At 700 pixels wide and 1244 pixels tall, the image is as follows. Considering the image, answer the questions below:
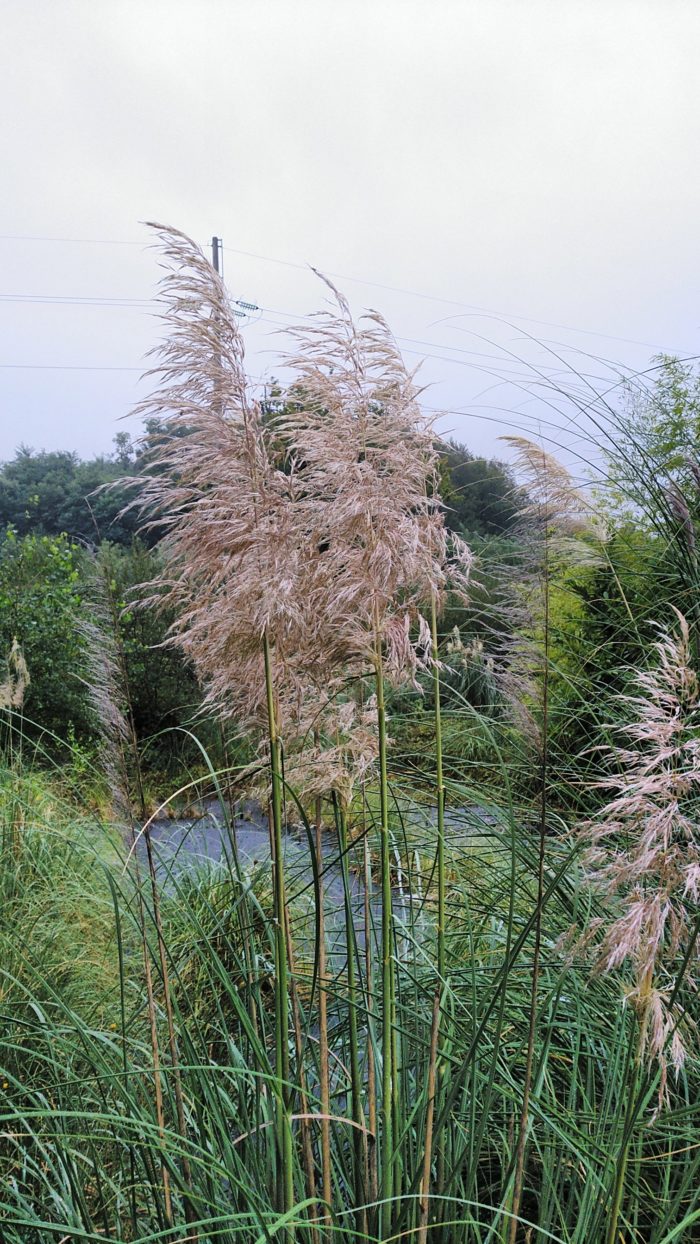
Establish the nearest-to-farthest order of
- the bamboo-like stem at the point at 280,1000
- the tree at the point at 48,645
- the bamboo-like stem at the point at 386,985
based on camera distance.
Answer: the bamboo-like stem at the point at 280,1000 < the bamboo-like stem at the point at 386,985 < the tree at the point at 48,645

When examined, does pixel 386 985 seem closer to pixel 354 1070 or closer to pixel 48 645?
pixel 354 1070

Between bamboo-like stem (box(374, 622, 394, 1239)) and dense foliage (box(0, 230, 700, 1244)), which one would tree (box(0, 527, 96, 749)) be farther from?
bamboo-like stem (box(374, 622, 394, 1239))

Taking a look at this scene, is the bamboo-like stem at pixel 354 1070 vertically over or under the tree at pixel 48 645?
under

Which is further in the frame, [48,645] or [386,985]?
[48,645]

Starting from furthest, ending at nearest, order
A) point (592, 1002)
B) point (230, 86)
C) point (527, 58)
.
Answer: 1. point (230, 86)
2. point (527, 58)
3. point (592, 1002)

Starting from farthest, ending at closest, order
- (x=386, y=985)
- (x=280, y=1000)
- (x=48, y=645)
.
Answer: (x=48, y=645)
(x=386, y=985)
(x=280, y=1000)

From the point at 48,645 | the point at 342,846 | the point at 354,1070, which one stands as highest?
the point at 48,645

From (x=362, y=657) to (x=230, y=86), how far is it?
601cm

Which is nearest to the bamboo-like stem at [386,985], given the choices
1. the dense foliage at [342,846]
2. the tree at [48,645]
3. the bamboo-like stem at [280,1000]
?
the dense foliage at [342,846]

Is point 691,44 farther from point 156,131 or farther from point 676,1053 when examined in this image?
point 156,131

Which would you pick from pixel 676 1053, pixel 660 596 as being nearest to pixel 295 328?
pixel 676 1053

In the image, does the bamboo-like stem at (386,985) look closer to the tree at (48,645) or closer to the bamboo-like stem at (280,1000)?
the bamboo-like stem at (280,1000)

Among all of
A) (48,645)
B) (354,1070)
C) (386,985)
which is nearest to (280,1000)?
(386,985)

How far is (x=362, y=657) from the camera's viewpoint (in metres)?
1.43
